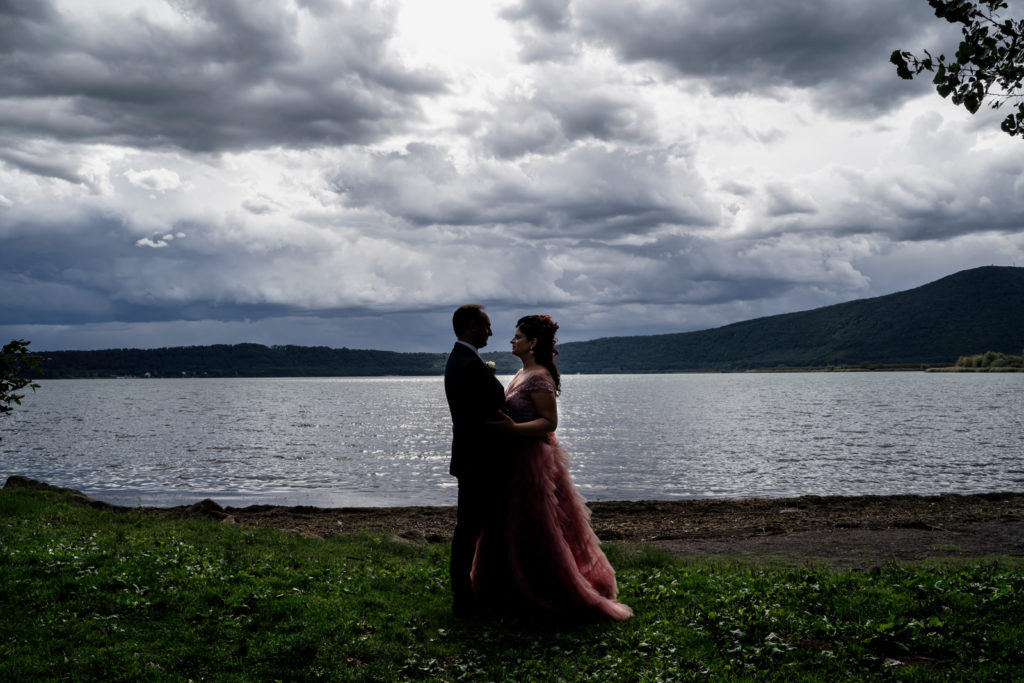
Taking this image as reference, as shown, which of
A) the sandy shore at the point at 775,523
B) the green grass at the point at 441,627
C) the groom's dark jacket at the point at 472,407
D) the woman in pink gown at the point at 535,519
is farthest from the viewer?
the sandy shore at the point at 775,523

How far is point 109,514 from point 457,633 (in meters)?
13.6

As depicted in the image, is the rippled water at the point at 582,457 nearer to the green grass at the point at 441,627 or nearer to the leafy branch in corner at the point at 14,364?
the leafy branch in corner at the point at 14,364

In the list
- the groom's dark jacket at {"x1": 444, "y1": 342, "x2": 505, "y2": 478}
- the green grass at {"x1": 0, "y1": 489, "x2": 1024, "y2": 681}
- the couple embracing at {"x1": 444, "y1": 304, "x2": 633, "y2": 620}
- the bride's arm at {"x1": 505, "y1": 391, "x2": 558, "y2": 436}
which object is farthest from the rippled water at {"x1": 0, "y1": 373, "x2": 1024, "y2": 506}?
the bride's arm at {"x1": 505, "y1": 391, "x2": 558, "y2": 436}

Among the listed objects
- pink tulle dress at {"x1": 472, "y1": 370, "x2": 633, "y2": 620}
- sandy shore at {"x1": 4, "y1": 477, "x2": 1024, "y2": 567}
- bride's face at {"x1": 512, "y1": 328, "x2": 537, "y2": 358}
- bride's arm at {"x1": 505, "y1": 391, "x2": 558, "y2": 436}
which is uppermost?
bride's face at {"x1": 512, "y1": 328, "x2": 537, "y2": 358}

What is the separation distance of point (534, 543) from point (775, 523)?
15188mm

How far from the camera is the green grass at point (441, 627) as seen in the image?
8.16m

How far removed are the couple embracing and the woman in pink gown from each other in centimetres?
1

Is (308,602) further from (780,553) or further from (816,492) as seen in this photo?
(816,492)

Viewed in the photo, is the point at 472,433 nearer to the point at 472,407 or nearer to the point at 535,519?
the point at 472,407

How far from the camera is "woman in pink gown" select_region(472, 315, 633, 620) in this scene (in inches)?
370

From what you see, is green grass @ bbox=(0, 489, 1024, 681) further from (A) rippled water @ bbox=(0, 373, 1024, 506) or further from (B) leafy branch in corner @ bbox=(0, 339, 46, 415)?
(A) rippled water @ bbox=(0, 373, 1024, 506)

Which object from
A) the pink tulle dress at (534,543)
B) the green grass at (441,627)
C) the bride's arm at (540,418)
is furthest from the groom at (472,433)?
the green grass at (441,627)

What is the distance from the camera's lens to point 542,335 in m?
9.59

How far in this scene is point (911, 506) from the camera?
2577cm
